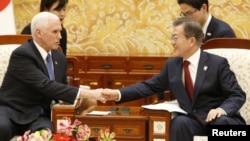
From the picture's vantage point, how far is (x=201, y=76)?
4.48 meters

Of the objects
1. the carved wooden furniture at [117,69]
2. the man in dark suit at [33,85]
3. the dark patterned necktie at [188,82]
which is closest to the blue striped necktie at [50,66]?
the man in dark suit at [33,85]

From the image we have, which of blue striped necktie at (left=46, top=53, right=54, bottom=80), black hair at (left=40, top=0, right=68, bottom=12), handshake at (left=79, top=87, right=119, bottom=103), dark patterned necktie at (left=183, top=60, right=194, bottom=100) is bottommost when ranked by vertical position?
handshake at (left=79, top=87, right=119, bottom=103)

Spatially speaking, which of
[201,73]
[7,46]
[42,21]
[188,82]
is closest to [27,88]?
[42,21]

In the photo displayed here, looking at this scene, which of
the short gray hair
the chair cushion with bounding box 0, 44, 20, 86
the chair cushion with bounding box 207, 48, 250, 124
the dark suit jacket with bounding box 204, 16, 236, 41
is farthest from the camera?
the dark suit jacket with bounding box 204, 16, 236, 41

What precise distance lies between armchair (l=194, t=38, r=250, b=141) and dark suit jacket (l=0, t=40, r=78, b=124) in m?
1.29

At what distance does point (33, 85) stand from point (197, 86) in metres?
1.28

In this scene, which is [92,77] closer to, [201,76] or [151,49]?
[151,49]

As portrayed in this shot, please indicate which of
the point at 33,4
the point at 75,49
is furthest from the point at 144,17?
→ the point at 33,4

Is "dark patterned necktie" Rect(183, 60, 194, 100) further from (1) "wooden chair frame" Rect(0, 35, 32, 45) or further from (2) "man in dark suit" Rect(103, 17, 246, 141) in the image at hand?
(1) "wooden chair frame" Rect(0, 35, 32, 45)

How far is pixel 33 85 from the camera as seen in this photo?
4395 mm

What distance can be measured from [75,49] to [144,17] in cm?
93

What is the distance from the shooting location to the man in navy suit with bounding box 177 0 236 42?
5024 millimetres

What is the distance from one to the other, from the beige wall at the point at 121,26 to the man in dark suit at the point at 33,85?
2.28m

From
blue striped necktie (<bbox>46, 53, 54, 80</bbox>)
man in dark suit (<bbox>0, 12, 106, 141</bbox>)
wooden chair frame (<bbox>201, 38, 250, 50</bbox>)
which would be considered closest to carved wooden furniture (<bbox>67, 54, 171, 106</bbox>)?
wooden chair frame (<bbox>201, 38, 250, 50</bbox>)
